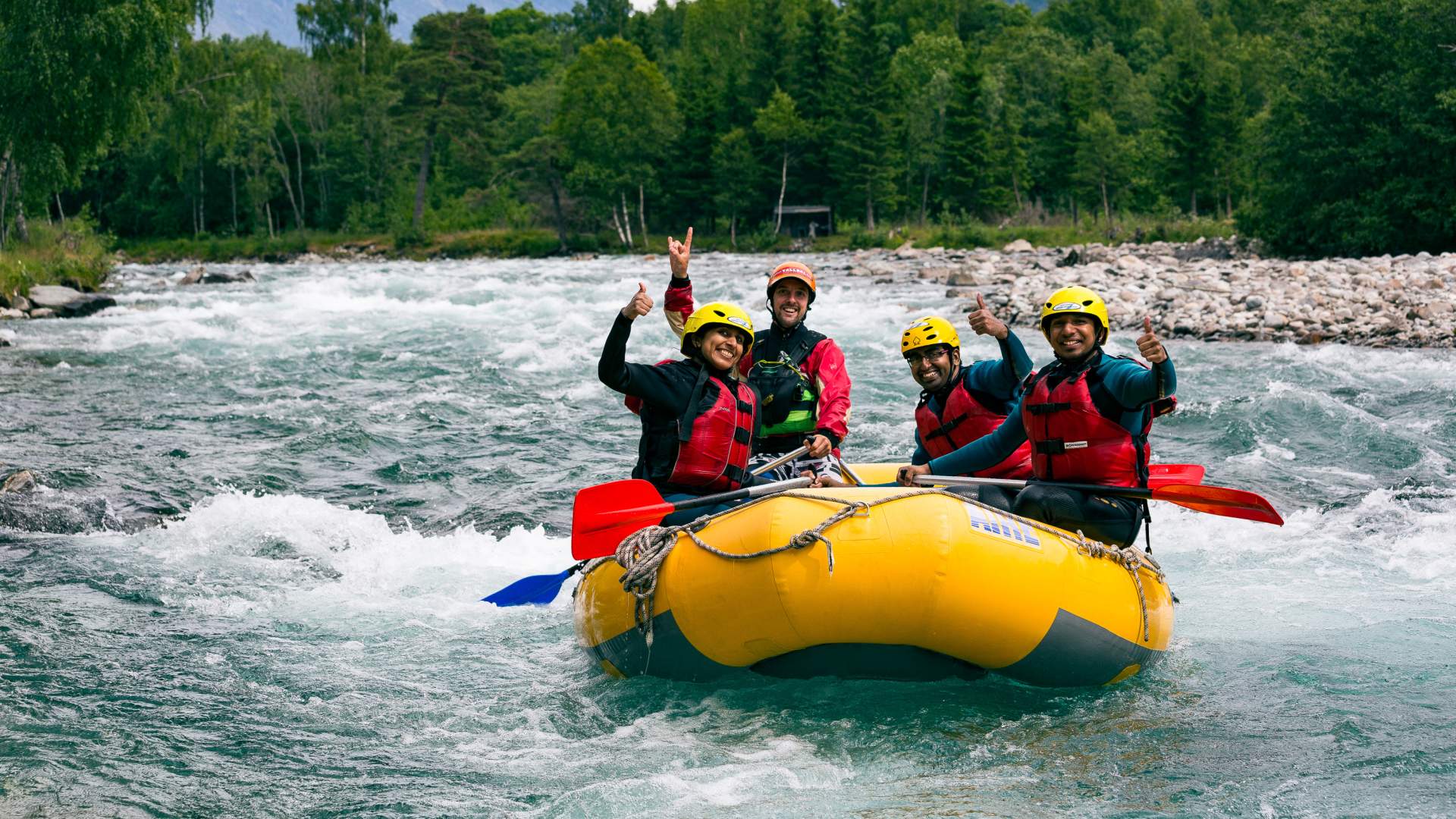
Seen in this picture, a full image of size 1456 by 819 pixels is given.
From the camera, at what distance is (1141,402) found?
181 inches

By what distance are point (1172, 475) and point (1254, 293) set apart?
→ 1305cm

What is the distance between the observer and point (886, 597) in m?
4.09

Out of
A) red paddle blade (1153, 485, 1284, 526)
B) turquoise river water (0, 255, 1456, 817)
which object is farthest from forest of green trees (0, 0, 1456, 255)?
red paddle blade (1153, 485, 1284, 526)

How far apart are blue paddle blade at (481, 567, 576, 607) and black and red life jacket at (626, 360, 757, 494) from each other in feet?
Answer: 2.04

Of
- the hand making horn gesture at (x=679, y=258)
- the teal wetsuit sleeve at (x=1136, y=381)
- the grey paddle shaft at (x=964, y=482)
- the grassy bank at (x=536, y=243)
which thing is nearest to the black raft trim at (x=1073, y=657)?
the grey paddle shaft at (x=964, y=482)

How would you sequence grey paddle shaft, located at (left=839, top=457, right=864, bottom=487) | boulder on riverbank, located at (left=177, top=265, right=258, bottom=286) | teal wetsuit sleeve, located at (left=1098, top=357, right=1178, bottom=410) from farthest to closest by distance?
boulder on riverbank, located at (left=177, top=265, right=258, bottom=286)
grey paddle shaft, located at (left=839, top=457, right=864, bottom=487)
teal wetsuit sleeve, located at (left=1098, top=357, right=1178, bottom=410)

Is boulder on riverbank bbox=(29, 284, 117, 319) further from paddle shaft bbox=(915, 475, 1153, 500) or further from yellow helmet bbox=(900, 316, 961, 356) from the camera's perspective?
paddle shaft bbox=(915, 475, 1153, 500)

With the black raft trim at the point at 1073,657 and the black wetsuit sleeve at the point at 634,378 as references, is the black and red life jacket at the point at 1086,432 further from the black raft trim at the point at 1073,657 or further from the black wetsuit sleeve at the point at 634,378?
the black wetsuit sleeve at the point at 634,378

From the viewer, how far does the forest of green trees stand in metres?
24.4

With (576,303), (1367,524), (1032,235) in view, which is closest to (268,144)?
(1032,235)

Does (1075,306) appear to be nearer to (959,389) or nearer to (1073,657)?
(959,389)

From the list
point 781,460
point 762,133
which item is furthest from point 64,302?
point 762,133

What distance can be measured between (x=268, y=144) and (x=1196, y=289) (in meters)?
43.9

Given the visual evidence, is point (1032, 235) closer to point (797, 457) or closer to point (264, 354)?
point (264, 354)
